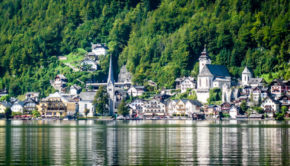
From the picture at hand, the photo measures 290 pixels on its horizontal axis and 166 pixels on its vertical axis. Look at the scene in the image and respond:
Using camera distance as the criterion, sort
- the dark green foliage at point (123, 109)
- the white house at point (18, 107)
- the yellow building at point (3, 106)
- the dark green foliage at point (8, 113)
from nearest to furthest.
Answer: the dark green foliage at point (123, 109), the dark green foliage at point (8, 113), the white house at point (18, 107), the yellow building at point (3, 106)

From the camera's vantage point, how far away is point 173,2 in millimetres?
166000

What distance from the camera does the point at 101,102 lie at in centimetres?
12950

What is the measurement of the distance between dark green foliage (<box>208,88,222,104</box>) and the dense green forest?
8836 mm

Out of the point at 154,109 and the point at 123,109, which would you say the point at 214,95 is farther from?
the point at 123,109

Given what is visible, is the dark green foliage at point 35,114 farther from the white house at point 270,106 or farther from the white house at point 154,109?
the white house at point 270,106

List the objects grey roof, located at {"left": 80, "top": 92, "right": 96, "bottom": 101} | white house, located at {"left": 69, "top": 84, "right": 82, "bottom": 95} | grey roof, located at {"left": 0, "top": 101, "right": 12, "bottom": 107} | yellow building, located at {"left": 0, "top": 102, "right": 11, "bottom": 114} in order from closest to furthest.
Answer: grey roof, located at {"left": 80, "top": 92, "right": 96, "bottom": 101}, yellow building, located at {"left": 0, "top": 102, "right": 11, "bottom": 114}, grey roof, located at {"left": 0, "top": 101, "right": 12, "bottom": 107}, white house, located at {"left": 69, "top": 84, "right": 82, "bottom": 95}

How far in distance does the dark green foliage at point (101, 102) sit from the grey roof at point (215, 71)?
2163 centimetres

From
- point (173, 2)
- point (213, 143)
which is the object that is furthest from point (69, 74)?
point (213, 143)

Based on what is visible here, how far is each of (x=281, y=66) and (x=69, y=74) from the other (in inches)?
2386

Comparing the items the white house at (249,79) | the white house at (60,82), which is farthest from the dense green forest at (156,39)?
the white house at (249,79)

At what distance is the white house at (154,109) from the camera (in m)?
129

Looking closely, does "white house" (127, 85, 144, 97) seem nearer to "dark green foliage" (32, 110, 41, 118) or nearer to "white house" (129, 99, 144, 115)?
"white house" (129, 99, 144, 115)

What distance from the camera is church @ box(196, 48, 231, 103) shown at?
126 meters

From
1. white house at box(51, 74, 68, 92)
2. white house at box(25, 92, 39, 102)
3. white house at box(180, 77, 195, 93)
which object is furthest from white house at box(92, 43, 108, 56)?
white house at box(180, 77, 195, 93)
